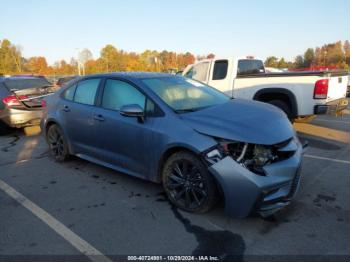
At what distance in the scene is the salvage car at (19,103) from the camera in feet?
24.3

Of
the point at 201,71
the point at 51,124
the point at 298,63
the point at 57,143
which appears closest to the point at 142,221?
the point at 57,143

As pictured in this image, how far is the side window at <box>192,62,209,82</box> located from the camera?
27.8 feet

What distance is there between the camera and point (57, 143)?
5410 mm

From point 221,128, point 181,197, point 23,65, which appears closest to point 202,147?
point 221,128

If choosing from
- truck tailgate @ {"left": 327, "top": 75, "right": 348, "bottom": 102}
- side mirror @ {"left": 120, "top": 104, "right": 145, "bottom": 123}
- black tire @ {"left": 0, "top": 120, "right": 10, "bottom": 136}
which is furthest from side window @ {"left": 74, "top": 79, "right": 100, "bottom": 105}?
truck tailgate @ {"left": 327, "top": 75, "right": 348, "bottom": 102}

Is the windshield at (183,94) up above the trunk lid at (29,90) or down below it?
above

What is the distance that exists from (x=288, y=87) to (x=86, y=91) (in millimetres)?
4411

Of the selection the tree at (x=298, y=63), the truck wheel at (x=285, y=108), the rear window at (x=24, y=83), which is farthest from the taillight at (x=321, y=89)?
the tree at (x=298, y=63)

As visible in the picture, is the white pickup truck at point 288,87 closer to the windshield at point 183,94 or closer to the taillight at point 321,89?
the taillight at point 321,89

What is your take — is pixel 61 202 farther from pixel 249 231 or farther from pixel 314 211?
pixel 314 211

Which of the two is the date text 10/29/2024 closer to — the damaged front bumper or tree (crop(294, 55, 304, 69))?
the damaged front bumper

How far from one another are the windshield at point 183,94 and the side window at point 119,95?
0.68 ft

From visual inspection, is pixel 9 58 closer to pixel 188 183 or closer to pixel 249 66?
pixel 249 66

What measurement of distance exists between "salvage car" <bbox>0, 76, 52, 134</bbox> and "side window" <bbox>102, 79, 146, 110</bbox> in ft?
13.6
